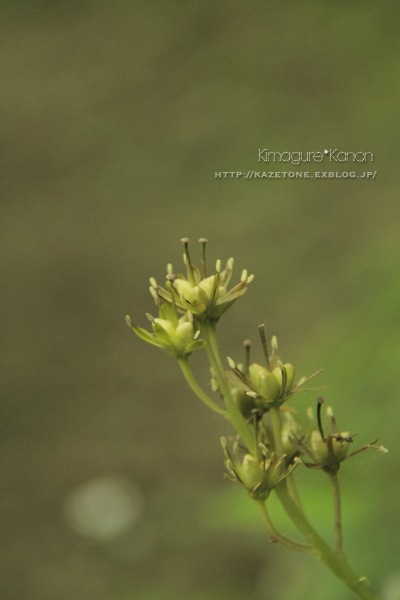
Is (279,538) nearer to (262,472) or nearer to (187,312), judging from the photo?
(262,472)

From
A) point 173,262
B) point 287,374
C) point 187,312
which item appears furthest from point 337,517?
point 173,262

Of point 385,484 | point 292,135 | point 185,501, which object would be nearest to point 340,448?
point 385,484

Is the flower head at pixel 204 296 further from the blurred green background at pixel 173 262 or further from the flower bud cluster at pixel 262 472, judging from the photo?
the blurred green background at pixel 173 262

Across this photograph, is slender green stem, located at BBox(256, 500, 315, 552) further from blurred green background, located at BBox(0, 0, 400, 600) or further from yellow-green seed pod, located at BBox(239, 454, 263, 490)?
blurred green background, located at BBox(0, 0, 400, 600)

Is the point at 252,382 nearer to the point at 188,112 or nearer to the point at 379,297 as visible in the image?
the point at 379,297

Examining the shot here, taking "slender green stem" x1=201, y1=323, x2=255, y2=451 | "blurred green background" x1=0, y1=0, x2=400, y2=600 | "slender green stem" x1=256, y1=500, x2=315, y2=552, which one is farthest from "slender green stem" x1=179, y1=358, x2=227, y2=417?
"blurred green background" x1=0, y1=0, x2=400, y2=600

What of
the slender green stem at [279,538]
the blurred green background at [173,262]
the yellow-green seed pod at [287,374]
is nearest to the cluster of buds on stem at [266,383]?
the yellow-green seed pod at [287,374]
